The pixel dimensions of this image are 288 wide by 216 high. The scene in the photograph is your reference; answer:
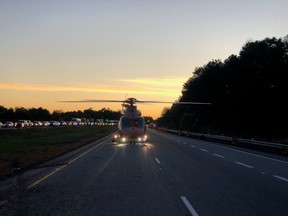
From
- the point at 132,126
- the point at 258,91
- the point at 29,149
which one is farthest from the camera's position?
the point at 258,91

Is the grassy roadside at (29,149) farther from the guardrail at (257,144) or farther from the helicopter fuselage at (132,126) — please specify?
the guardrail at (257,144)

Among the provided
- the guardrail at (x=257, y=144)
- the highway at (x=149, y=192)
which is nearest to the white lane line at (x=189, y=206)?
the highway at (x=149, y=192)

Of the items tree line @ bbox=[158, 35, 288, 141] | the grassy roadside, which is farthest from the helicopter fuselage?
tree line @ bbox=[158, 35, 288, 141]

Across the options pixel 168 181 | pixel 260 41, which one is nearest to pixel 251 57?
pixel 260 41

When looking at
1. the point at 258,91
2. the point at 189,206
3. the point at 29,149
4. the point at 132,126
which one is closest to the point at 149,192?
the point at 189,206

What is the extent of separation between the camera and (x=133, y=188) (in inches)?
527

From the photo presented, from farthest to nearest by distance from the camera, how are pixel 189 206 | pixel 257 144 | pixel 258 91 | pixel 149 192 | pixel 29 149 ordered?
pixel 258 91 < pixel 257 144 < pixel 29 149 < pixel 149 192 < pixel 189 206

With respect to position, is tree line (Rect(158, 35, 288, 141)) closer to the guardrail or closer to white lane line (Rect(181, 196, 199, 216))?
the guardrail

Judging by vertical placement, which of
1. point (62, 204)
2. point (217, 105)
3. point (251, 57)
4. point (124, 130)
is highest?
point (251, 57)

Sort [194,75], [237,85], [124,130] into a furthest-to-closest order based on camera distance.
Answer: [194,75], [237,85], [124,130]

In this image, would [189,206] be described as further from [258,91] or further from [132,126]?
[258,91]

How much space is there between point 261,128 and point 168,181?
5497 cm

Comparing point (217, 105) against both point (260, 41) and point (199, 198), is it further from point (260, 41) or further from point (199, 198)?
point (199, 198)

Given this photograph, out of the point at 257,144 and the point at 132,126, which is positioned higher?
the point at 132,126
